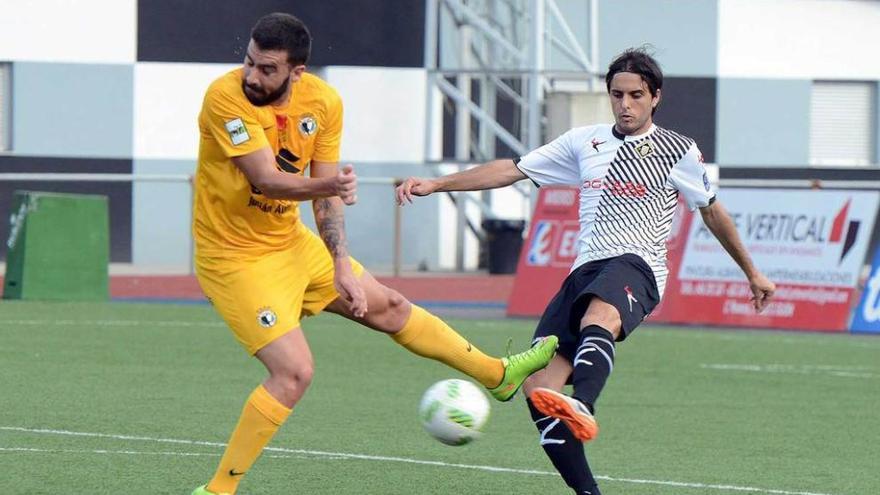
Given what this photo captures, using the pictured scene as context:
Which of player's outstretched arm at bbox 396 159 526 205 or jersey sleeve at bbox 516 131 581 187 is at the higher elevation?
jersey sleeve at bbox 516 131 581 187

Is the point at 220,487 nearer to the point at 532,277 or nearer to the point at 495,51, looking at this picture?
the point at 532,277

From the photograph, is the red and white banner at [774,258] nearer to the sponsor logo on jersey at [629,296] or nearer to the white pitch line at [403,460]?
the white pitch line at [403,460]

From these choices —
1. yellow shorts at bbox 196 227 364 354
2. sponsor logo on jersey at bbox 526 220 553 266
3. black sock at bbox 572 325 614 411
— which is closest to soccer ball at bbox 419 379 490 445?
yellow shorts at bbox 196 227 364 354

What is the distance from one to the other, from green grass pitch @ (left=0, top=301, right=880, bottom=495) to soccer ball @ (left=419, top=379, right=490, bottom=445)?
1.26 feet

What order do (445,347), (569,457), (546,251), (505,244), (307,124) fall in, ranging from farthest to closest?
(505,244) < (546,251) < (445,347) < (307,124) < (569,457)

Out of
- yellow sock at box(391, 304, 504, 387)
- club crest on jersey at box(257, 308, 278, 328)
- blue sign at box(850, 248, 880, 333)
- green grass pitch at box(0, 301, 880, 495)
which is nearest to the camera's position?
club crest on jersey at box(257, 308, 278, 328)

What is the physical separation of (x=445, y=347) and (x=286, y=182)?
1510 millimetres

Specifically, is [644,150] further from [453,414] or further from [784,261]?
[784,261]

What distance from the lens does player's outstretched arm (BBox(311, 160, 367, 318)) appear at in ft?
27.3

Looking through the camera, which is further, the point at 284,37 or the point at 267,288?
the point at 267,288

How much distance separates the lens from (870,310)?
19109 millimetres

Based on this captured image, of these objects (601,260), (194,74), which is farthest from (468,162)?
(601,260)

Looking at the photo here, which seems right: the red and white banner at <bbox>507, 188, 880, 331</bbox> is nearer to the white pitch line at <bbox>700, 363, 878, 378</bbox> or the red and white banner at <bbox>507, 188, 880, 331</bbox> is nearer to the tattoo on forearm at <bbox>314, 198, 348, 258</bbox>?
the white pitch line at <bbox>700, 363, 878, 378</bbox>

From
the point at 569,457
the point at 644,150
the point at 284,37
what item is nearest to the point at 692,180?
the point at 644,150
